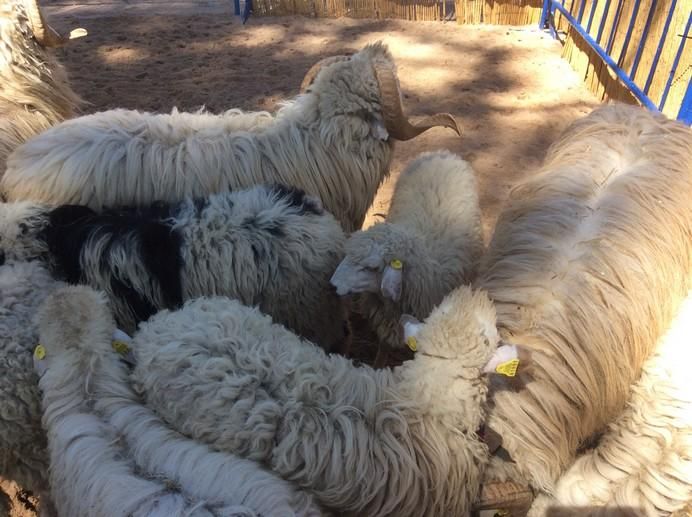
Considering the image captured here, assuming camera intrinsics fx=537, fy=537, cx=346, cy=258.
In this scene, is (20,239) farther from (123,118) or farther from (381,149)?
(381,149)

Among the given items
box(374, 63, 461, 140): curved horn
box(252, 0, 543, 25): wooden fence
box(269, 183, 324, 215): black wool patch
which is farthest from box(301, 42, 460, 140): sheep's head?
box(252, 0, 543, 25): wooden fence

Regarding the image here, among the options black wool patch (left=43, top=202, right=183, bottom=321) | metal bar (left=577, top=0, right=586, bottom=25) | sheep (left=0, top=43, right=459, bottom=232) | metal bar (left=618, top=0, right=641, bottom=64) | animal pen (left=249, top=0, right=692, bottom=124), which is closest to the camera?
black wool patch (left=43, top=202, right=183, bottom=321)

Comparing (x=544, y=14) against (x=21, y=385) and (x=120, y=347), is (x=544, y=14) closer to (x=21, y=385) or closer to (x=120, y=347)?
(x=120, y=347)

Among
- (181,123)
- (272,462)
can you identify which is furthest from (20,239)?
(272,462)

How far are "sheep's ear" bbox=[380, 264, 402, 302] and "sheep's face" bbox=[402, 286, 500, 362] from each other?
59cm

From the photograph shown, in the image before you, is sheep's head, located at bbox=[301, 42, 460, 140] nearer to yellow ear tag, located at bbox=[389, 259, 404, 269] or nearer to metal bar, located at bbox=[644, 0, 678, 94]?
yellow ear tag, located at bbox=[389, 259, 404, 269]

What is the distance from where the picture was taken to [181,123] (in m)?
3.06

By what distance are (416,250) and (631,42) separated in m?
3.93

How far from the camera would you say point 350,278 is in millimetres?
2502

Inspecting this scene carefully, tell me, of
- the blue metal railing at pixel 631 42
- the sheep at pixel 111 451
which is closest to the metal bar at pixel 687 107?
the blue metal railing at pixel 631 42

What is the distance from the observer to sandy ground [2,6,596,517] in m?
5.00

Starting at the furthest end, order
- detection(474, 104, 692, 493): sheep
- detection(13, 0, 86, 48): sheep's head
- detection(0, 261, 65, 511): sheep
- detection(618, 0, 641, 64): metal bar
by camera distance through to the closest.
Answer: detection(618, 0, 641, 64): metal bar → detection(13, 0, 86, 48): sheep's head → detection(474, 104, 692, 493): sheep → detection(0, 261, 65, 511): sheep

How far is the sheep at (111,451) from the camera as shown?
5.00 feet

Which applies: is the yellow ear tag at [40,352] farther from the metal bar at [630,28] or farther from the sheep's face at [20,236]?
the metal bar at [630,28]
